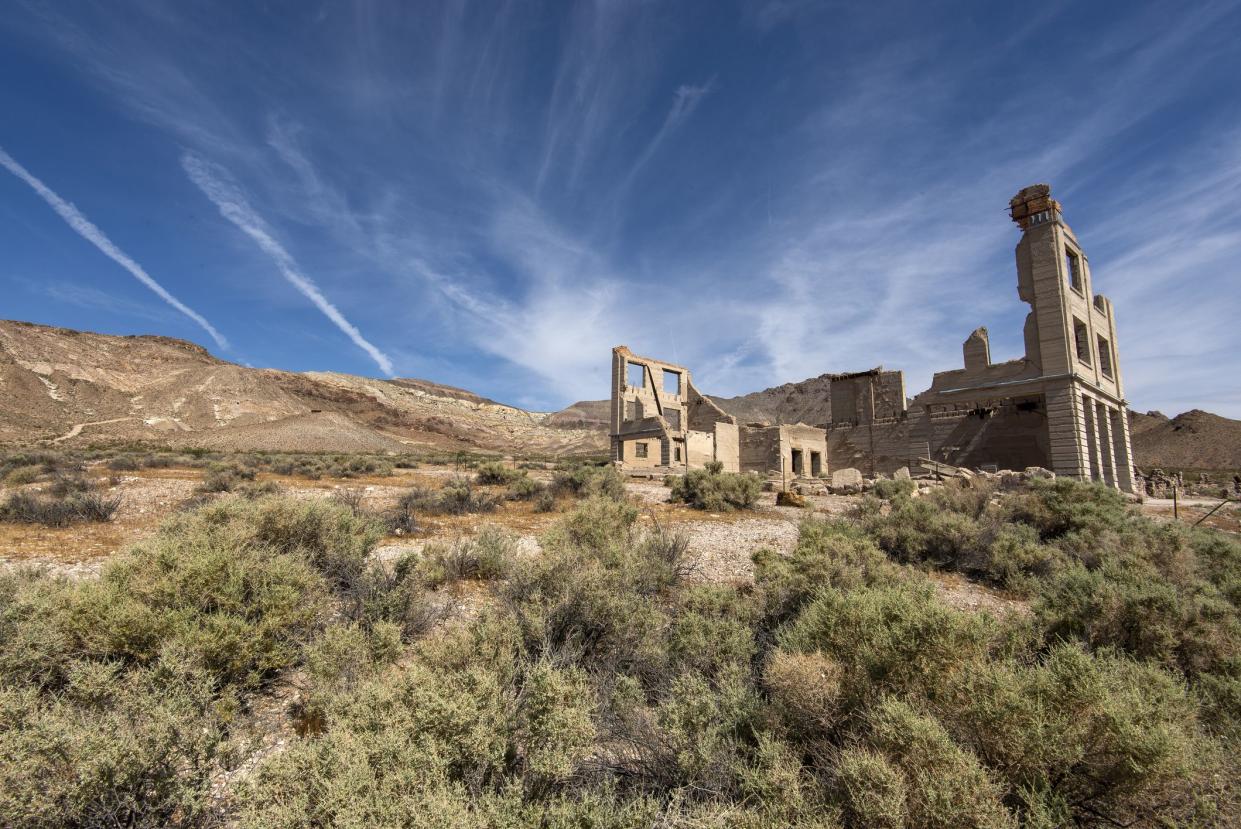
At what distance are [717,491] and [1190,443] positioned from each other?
2723 inches

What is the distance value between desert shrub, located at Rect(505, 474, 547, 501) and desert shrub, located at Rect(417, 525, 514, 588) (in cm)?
660

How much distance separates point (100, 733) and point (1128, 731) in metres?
4.16

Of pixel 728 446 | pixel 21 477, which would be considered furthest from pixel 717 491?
pixel 21 477

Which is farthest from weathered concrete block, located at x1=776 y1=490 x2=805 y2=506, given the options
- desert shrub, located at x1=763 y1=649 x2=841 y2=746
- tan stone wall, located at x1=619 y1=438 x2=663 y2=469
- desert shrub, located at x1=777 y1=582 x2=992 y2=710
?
tan stone wall, located at x1=619 y1=438 x2=663 y2=469

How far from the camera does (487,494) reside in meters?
13.6

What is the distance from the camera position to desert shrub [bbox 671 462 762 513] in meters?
13.4

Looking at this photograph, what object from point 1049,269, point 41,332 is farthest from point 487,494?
point 41,332

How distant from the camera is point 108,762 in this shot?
1.99 m

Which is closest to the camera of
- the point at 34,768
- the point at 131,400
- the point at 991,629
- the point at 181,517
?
the point at 34,768

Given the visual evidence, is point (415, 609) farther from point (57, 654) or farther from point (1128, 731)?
point (1128, 731)

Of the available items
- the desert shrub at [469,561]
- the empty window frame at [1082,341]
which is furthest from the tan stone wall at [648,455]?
the desert shrub at [469,561]

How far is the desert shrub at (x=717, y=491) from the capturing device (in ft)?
43.9

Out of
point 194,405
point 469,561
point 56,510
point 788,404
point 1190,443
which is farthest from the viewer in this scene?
point 788,404

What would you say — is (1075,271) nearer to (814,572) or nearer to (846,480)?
(846,480)
